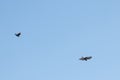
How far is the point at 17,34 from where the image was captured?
115250 millimetres

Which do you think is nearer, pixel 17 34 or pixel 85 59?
pixel 85 59

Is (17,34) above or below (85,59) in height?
above

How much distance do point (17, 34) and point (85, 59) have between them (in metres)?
22.3

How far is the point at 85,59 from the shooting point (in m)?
107
